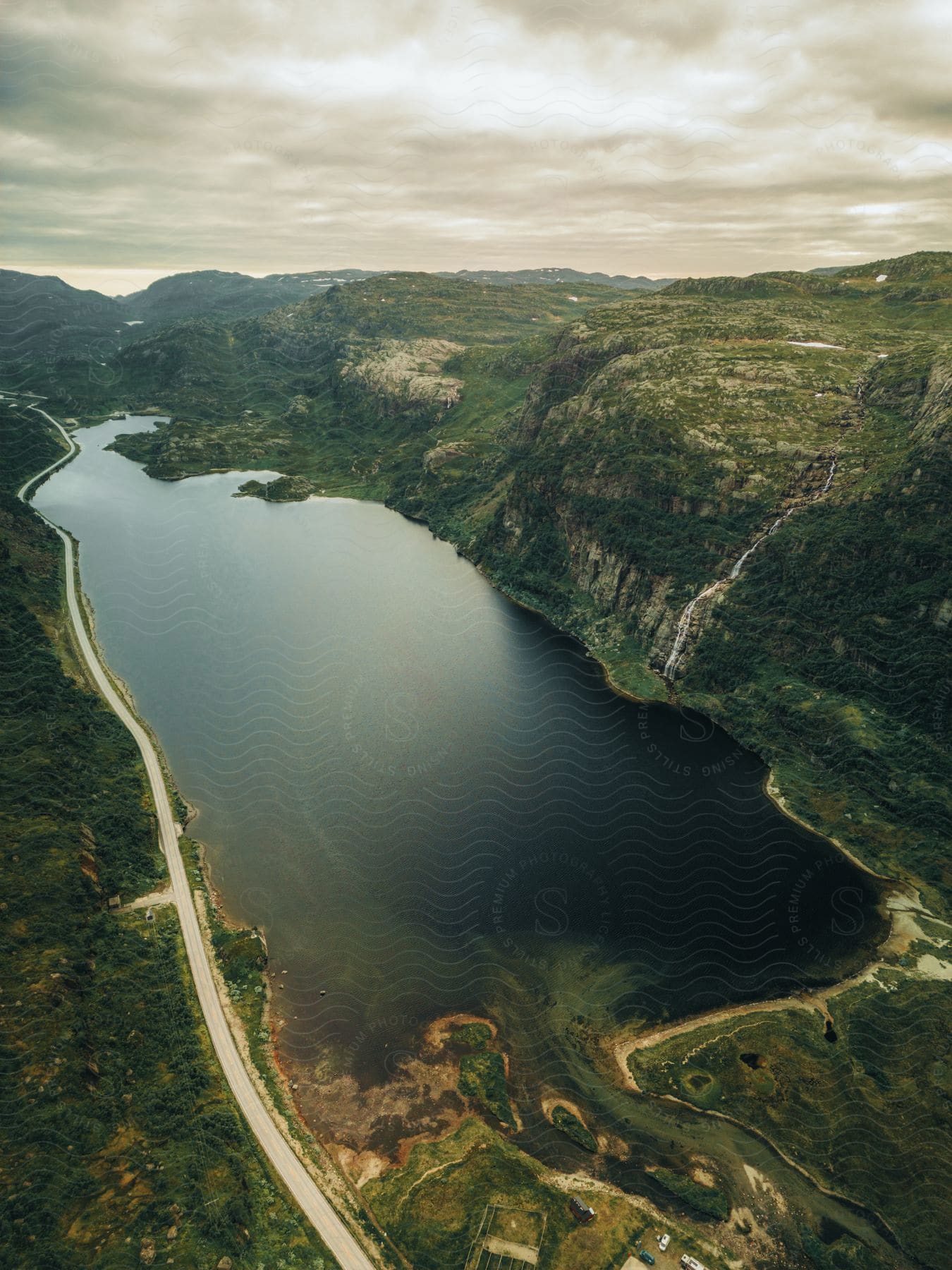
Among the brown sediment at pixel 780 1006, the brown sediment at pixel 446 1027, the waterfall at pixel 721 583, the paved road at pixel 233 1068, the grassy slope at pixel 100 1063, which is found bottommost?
the brown sediment at pixel 780 1006

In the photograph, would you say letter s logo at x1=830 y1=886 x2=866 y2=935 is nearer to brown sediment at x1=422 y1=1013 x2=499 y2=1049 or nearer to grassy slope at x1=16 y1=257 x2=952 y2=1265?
grassy slope at x1=16 y1=257 x2=952 y2=1265

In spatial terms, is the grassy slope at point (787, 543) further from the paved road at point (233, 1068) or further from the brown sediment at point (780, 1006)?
the paved road at point (233, 1068)

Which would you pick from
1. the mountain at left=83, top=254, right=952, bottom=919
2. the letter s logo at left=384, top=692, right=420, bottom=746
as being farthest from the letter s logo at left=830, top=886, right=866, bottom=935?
the letter s logo at left=384, top=692, right=420, bottom=746

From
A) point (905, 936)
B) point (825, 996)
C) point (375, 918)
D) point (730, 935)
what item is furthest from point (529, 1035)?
point (905, 936)

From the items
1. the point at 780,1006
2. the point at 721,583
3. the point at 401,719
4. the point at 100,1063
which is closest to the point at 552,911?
the point at 780,1006

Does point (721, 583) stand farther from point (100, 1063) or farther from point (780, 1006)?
point (100, 1063)

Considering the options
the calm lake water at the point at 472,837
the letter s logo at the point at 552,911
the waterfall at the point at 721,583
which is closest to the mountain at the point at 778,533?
the waterfall at the point at 721,583
